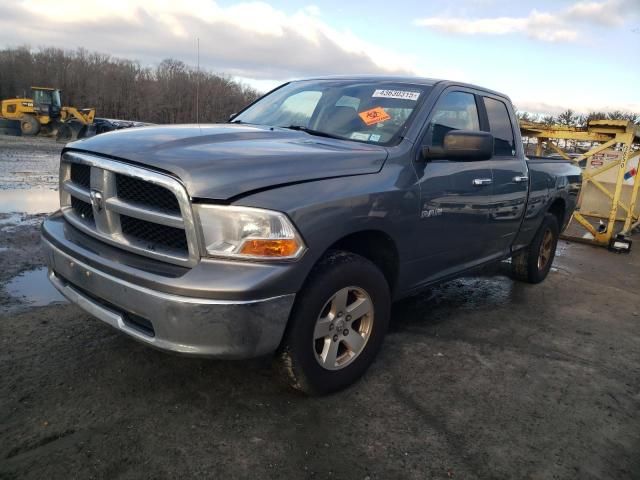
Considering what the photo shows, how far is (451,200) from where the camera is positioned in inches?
136

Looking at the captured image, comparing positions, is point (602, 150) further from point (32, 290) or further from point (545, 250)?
point (32, 290)

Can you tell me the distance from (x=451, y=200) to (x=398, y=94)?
843 mm

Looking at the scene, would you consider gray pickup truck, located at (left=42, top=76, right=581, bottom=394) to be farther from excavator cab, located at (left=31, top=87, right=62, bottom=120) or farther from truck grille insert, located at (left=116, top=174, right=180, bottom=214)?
excavator cab, located at (left=31, top=87, right=62, bottom=120)

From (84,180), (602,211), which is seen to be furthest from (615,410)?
(602,211)

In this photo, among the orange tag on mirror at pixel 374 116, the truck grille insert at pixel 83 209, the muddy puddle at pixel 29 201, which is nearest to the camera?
the truck grille insert at pixel 83 209

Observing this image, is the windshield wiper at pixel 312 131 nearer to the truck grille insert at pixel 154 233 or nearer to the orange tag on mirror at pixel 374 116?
the orange tag on mirror at pixel 374 116

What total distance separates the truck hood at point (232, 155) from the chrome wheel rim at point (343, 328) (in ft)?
2.33

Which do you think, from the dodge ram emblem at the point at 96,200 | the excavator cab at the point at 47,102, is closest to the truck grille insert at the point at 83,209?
the dodge ram emblem at the point at 96,200

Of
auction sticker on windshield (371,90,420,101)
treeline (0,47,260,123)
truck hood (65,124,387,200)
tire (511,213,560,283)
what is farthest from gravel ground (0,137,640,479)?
treeline (0,47,260,123)

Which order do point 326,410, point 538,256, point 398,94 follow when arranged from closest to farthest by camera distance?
1. point 326,410
2. point 398,94
3. point 538,256

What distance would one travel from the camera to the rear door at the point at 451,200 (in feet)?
10.8

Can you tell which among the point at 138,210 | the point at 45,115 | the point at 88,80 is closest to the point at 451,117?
the point at 138,210

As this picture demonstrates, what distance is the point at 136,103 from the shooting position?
5409 centimetres

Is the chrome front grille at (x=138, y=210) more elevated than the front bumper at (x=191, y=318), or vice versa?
the chrome front grille at (x=138, y=210)
